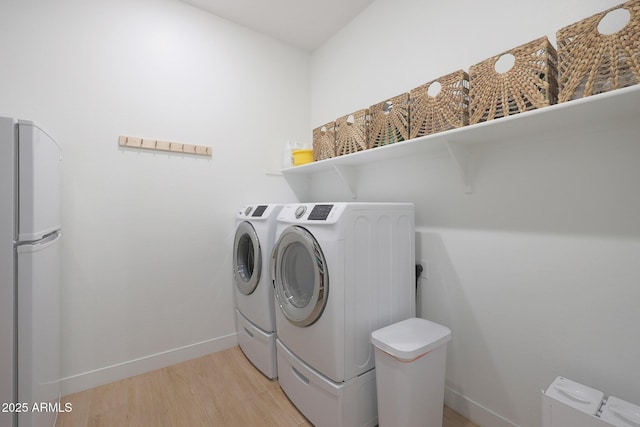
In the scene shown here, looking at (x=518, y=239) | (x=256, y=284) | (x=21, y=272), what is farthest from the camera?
(x=256, y=284)

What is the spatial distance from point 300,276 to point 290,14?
2.18m

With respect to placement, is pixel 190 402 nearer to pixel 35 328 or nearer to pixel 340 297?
pixel 35 328

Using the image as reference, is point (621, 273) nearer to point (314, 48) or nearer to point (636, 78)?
point (636, 78)

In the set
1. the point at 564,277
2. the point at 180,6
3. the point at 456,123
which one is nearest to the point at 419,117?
the point at 456,123

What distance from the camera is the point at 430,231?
1.72m

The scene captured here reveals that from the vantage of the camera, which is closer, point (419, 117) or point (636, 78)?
point (636, 78)

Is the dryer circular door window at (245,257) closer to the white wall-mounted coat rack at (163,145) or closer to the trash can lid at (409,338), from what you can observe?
the white wall-mounted coat rack at (163,145)

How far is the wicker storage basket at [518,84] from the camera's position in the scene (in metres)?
1.05

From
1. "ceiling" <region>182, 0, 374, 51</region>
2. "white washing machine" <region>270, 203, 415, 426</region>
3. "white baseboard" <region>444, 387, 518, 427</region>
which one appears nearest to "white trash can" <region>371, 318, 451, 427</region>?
"white washing machine" <region>270, 203, 415, 426</region>

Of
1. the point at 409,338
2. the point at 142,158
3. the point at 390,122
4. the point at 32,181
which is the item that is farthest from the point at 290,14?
the point at 409,338

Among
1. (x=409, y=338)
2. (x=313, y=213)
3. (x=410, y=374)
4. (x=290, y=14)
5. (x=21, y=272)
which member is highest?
(x=290, y=14)

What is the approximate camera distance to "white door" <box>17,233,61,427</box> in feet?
3.37

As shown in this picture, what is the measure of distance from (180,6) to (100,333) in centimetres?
253

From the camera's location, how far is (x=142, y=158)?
77.8 inches
